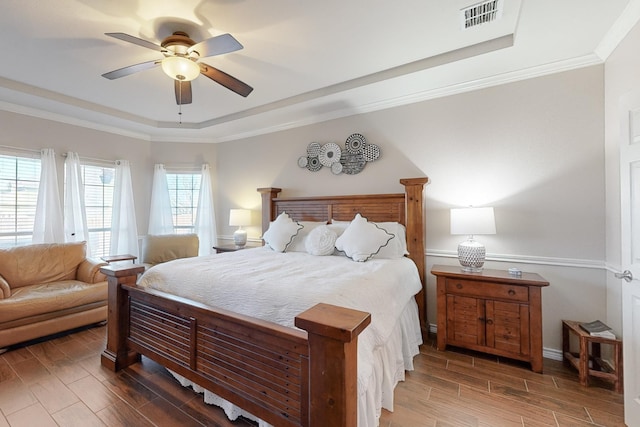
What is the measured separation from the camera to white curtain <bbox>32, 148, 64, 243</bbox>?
11.9 feet

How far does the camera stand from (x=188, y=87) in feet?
8.22

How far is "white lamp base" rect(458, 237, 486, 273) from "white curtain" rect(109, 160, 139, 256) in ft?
15.8

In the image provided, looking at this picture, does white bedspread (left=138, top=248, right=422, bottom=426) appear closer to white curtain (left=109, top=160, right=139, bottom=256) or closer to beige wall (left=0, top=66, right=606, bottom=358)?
beige wall (left=0, top=66, right=606, bottom=358)

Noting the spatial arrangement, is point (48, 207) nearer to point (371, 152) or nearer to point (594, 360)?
point (371, 152)

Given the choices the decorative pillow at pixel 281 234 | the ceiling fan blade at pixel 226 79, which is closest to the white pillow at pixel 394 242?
the decorative pillow at pixel 281 234

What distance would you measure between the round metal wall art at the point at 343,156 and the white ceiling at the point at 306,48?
0.44 metres

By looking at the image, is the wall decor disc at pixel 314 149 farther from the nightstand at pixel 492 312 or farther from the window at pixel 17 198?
the window at pixel 17 198

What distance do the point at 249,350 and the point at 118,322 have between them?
57.5 inches

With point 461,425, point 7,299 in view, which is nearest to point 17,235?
point 7,299

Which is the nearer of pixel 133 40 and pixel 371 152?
pixel 133 40

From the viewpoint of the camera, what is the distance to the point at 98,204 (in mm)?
4293

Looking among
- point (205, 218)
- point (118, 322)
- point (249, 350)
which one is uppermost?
point (205, 218)

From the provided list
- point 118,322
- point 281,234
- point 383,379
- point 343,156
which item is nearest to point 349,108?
point 343,156

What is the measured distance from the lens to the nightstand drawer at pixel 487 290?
229cm
